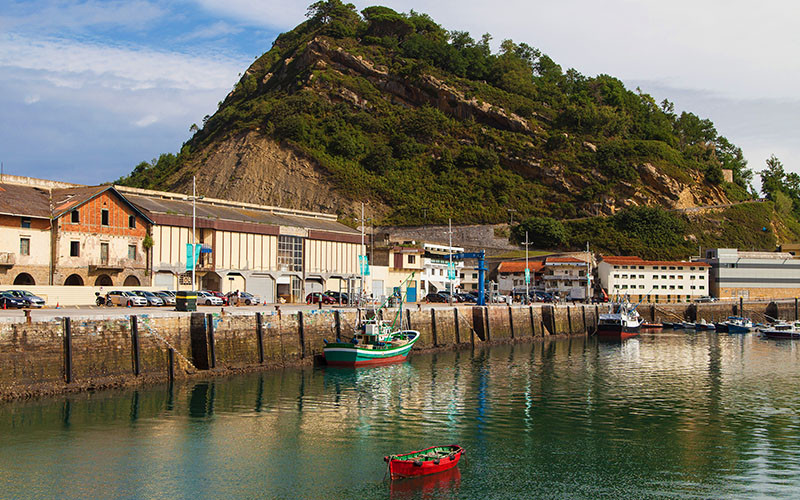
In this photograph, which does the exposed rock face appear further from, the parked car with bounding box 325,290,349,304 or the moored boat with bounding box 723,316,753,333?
the moored boat with bounding box 723,316,753,333

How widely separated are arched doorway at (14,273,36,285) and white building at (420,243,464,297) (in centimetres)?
5581

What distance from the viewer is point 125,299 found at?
59688mm

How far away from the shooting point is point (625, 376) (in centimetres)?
5503

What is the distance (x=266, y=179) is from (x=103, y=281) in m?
78.0

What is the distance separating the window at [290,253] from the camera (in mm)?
83938

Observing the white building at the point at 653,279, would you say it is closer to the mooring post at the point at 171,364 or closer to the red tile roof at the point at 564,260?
the red tile roof at the point at 564,260

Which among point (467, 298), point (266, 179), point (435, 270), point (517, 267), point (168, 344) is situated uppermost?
point (266, 179)

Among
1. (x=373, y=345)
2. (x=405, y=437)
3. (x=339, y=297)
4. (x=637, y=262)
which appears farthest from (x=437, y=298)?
(x=405, y=437)

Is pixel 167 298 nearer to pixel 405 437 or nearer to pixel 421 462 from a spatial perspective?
pixel 405 437

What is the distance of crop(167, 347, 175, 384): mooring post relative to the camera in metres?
43.9

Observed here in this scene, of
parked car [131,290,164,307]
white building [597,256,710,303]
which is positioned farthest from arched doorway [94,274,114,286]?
white building [597,256,710,303]

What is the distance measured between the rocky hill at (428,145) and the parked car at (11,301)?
284ft

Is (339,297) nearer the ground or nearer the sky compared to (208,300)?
nearer the ground

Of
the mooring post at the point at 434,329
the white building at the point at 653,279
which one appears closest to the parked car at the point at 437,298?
the mooring post at the point at 434,329
